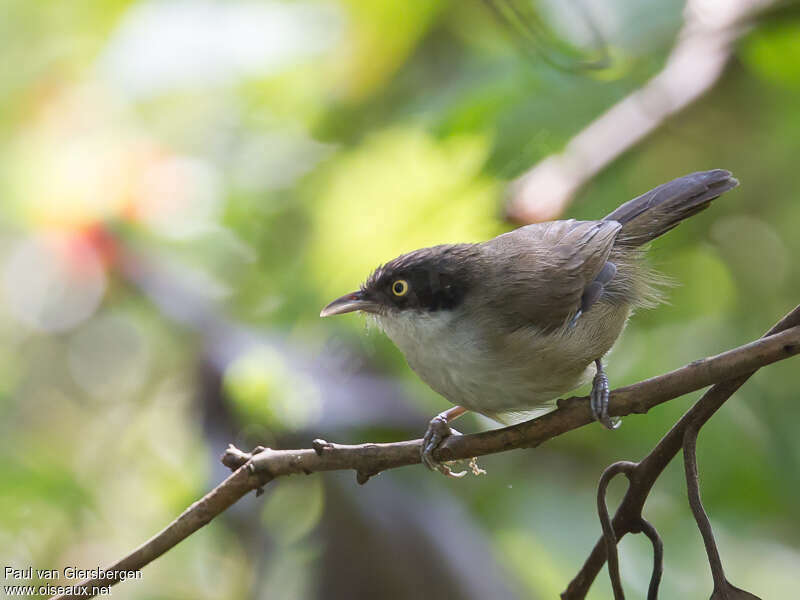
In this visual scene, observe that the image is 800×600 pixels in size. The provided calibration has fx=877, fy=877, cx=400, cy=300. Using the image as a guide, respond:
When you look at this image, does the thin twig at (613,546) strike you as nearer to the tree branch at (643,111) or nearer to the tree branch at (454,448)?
the tree branch at (454,448)

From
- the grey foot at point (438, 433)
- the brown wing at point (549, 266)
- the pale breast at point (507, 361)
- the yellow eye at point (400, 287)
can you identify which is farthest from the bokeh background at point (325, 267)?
the grey foot at point (438, 433)

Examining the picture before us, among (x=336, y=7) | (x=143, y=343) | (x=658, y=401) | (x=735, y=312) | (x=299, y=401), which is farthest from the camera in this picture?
(x=143, y=343)

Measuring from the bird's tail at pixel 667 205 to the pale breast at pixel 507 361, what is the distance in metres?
0.47

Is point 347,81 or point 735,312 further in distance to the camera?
point 347,81

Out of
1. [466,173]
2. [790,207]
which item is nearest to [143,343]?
[466,173]

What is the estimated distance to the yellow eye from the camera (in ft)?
10.7

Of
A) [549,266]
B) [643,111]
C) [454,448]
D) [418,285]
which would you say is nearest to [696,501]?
[454,448]

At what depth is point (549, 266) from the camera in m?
3.19

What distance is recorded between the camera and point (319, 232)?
16.2ft

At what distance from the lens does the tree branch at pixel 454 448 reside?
1633 millimetres

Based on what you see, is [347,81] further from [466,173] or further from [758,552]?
[758,552]

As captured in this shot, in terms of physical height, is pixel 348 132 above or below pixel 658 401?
below

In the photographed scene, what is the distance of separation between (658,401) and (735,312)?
10.9 feet

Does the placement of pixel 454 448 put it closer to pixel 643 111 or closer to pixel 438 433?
pixel 438 433
